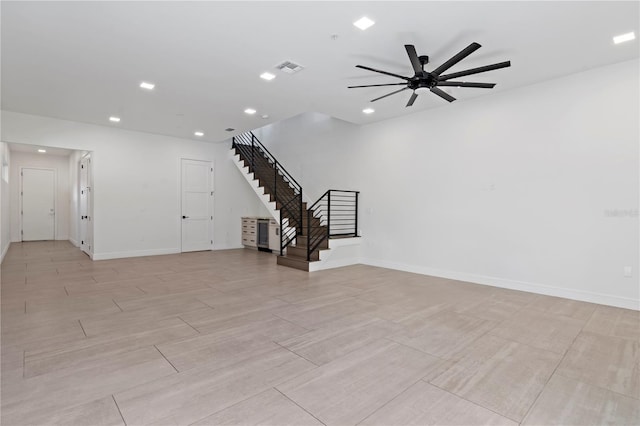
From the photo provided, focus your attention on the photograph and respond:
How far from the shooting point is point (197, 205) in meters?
9.45

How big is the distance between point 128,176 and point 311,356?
759cm

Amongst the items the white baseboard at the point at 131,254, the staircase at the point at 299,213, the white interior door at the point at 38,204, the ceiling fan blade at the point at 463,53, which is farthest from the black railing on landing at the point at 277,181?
the white interior door at the point at 38,204

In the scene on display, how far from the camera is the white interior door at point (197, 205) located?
921 centimetres

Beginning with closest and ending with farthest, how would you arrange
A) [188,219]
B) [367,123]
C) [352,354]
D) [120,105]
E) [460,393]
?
[460,393], [352,354], [120,105], [367,123], [188,219]

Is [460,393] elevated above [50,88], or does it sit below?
below

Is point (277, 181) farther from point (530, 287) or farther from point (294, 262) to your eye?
point (530, 287)

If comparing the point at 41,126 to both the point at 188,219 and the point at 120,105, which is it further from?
the point at 188,219

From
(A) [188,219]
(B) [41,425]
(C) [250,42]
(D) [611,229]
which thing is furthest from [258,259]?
(D) [611,229]

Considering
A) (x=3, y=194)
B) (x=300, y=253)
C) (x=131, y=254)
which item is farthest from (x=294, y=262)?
(x=3, y=194)

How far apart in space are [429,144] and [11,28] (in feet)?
20.6

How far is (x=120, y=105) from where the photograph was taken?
6168 millimetres

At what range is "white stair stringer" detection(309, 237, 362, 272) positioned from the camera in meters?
6.76

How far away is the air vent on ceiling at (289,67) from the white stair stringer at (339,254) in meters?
3.62

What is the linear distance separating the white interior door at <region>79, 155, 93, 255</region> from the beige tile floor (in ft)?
11.3
